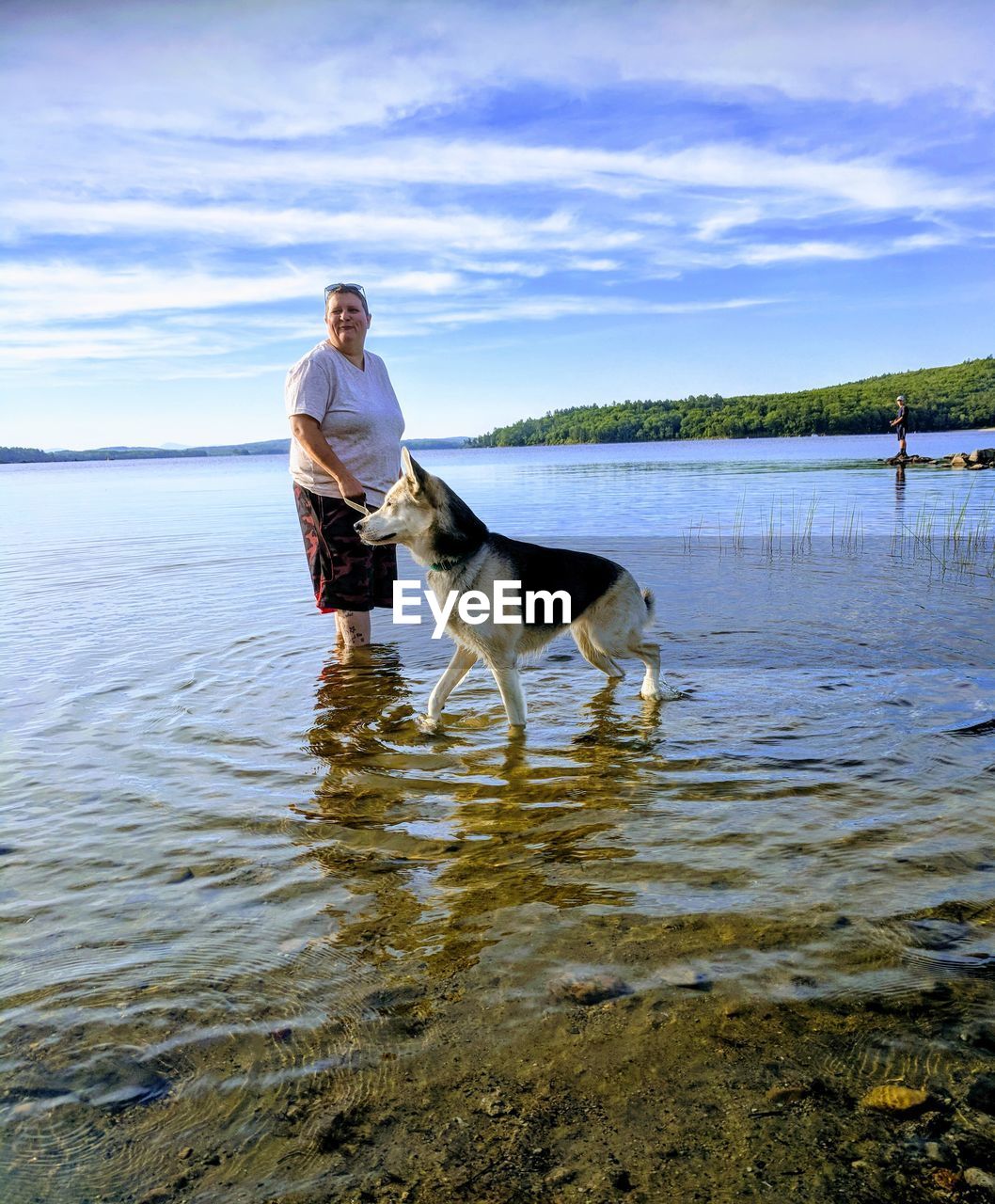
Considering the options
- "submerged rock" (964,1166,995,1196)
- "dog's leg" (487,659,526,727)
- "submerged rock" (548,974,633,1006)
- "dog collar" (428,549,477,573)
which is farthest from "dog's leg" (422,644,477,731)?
"submerged rock" (964,1166,995,1196)

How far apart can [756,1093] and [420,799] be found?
3177 millimetres

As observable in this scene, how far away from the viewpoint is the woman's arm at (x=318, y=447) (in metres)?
7.72

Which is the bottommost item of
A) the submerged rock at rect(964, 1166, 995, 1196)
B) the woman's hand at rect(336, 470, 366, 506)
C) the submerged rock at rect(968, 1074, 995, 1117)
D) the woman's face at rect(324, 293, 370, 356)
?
the submerged rock at rect(964, 1166, 995, 1196)

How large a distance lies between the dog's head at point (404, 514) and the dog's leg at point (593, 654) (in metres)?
1.95

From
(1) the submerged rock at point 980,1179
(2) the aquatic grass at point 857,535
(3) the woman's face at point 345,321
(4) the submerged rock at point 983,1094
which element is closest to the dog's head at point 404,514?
(3) the woman's face at point 345,321

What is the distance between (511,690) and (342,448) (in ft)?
10.3

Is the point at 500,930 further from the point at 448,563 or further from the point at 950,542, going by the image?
the point at 950,542

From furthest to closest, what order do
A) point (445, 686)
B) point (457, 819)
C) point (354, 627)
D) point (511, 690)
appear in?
point (354, 627), point (445, 686), point (511, 690), point (457, 819)

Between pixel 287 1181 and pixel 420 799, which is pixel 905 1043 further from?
pixel 420 799

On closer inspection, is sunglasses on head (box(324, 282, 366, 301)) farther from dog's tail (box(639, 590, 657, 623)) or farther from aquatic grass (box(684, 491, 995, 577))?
aquatic grass (box(684, 491, 995, 577))

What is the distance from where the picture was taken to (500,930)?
3.83 metres

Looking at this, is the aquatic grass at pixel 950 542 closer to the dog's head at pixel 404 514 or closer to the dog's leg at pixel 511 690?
the dog's leg at pixel 511 690

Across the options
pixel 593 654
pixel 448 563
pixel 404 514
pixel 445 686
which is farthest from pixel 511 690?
pixel 404 514

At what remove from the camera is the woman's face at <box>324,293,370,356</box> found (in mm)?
7859
